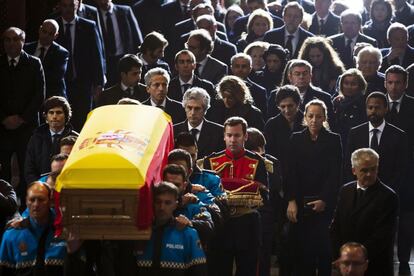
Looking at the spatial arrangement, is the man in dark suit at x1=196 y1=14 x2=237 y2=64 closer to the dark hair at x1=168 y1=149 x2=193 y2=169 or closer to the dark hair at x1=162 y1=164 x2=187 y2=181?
the dark hair at x1=168 y1=149 x2=193 y2=169

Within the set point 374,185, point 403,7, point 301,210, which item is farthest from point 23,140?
point 403,7

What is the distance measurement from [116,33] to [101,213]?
666cm

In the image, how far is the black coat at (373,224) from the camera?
10.0 metres

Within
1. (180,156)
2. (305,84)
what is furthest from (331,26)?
(180,156)

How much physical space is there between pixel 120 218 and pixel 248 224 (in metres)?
2.04

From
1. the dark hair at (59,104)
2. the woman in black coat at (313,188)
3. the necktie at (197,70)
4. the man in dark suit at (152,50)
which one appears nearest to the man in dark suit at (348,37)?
the necktie at (197,70)

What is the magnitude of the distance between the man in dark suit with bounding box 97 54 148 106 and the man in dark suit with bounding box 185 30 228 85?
3.74 feet

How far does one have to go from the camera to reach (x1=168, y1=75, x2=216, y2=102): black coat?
1278cm

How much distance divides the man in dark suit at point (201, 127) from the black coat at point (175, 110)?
62cm

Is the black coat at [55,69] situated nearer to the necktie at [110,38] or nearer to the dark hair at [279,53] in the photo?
the necktie at [110,38]

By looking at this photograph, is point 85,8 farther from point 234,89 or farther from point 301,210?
point 301,210

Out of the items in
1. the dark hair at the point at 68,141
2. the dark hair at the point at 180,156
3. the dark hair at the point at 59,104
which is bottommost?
the dark hair at the point at 180,156

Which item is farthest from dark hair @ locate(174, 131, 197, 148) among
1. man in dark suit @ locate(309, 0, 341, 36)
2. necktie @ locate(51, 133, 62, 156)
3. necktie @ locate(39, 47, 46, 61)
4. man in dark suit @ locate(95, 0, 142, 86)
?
man in dark suit @ locate(309, 0, 341, 36)

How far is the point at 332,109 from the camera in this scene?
12570 mm
